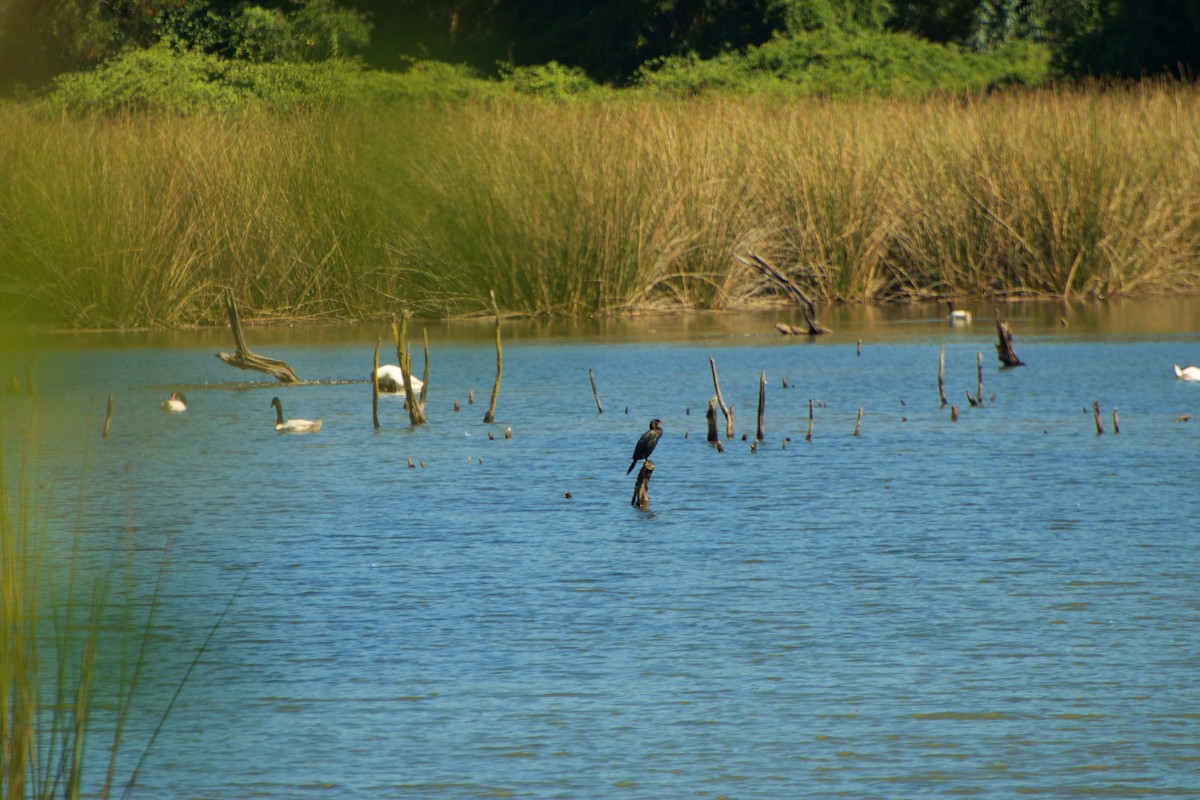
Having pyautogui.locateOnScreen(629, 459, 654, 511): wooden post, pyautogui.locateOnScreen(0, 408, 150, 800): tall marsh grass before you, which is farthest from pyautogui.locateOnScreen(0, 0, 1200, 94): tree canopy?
pyautogui.locateOnScreen(0, 408, 150, 800): tall marsh grass

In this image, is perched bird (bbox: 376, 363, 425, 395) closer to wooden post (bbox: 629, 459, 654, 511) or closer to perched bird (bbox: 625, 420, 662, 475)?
perched bird (bbox: 625, 420, 662, 475)

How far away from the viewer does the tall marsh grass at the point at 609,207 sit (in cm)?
1681

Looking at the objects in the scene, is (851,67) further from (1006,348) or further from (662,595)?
(662,595)

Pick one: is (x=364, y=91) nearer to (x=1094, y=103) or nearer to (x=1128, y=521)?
(x=1094, y=103)

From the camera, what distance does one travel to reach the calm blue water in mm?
4035

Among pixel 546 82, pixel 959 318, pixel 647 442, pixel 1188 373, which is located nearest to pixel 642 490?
pixel 647 442

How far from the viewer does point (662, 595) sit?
563cm

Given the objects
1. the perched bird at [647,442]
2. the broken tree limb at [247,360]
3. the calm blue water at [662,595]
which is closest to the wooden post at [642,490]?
the calm blue water at [662,595]

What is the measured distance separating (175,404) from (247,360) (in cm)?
74

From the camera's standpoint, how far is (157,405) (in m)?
11.2

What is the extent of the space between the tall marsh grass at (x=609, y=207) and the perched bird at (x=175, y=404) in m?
5.57

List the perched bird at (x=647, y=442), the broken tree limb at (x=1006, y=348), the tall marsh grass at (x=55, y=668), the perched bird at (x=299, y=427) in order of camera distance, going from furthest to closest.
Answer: the broken tree limb at (x=1006, y=348) < the perched bird at (x=299, y=427) < the perched bird at (x=647, y=442) < the tall marsh grass at (x=55, y=668)

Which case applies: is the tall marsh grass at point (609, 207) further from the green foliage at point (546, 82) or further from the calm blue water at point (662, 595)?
the green foliage at point (546, 82)

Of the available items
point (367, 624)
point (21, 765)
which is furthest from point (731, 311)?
point (21, 765)
